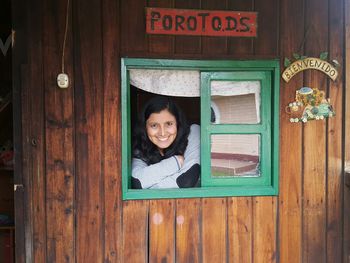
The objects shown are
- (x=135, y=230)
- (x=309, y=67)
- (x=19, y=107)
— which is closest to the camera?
(x=19, y=107)

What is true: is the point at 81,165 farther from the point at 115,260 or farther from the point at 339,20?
the point at 339,20

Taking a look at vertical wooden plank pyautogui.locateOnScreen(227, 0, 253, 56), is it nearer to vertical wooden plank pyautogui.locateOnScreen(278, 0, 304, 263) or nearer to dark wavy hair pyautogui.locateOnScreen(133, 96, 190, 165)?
vertical wooden plank pyautogui.locateOnScreen(278, 0, 304, 263)

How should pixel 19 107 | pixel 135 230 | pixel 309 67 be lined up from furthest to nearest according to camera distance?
pixel 309 67, pixel 135 230, pixel 19 107

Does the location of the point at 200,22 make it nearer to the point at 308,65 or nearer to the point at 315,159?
the point at 308,65

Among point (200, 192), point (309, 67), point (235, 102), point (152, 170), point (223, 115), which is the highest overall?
point (309, 67)

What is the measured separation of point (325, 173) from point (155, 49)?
1.73 m

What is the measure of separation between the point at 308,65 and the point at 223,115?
80 centimetres

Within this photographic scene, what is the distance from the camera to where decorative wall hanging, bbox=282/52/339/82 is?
2688 mm

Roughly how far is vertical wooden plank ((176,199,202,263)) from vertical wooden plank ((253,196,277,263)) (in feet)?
1.54

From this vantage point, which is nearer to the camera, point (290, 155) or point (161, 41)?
point (161, 41)

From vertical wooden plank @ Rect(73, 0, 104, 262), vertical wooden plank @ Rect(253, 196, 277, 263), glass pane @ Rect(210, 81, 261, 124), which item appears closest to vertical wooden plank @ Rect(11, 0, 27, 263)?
vertical wooden plank @ Rect(73, 0, 104, 262)

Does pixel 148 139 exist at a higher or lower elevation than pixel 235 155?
higher

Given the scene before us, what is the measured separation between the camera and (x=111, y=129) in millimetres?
2564

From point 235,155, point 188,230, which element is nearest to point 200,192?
point 188,230
